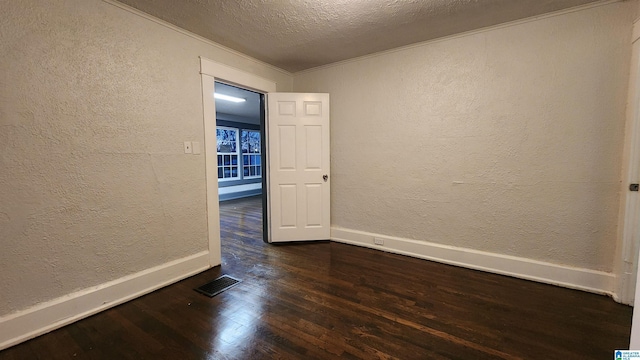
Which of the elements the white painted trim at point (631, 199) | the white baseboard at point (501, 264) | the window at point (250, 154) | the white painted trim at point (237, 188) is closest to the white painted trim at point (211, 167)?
the white baseboard at point (501, 264)

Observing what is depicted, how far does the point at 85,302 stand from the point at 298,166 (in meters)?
2.37

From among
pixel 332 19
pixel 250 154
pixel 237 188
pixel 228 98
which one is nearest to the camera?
pixel 332 19

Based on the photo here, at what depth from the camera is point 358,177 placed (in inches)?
131

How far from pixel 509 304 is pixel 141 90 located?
11.5ft

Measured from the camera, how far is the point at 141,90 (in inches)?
85.0

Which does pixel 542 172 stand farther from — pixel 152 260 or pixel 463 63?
pixel 152 260

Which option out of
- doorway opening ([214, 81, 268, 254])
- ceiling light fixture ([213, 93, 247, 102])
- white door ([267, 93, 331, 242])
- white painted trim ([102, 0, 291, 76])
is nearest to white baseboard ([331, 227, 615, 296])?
white door ([267, 93, 331, 242])

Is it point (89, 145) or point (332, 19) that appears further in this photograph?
point (332, 19)

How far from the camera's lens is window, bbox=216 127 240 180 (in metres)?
7.24

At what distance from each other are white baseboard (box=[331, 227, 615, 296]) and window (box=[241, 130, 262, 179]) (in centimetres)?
549

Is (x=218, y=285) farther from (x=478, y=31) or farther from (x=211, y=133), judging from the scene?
(x=478, y=31)

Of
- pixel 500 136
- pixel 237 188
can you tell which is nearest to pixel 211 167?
pixel 500 136

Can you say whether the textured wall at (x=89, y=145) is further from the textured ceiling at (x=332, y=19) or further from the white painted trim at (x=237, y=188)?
the white painted trim at (x=237, y=188)

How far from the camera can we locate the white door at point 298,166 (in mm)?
3305
